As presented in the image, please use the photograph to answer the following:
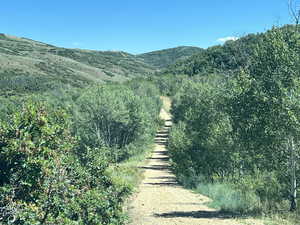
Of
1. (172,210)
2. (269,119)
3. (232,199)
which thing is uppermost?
(269,119)

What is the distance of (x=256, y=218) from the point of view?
15.4 metres

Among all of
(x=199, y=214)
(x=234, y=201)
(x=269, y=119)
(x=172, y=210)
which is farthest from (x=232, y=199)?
(x=269, y=119)

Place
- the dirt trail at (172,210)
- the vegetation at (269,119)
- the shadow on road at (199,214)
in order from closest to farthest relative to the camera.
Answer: the dirt trail at (172,210), the vegetation at (269,119), the shadow on road at (199,214)

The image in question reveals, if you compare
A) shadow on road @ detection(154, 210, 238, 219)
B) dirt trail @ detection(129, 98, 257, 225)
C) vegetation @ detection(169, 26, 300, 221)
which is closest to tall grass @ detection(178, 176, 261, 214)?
vegetation @ detection(169, 26, 300, 221)

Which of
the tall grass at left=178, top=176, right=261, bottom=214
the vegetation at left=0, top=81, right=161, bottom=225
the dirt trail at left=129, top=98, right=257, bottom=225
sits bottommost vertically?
the dirt trail at left=129, top=98, right=257, bottom=225

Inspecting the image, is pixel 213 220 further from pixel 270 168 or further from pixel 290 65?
pixel 290 65

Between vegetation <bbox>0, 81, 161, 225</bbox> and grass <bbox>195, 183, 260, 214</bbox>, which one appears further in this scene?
grass <bbox>195, 183, 260, 214</bbox>

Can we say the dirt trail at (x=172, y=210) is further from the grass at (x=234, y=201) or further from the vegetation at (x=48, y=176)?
the vegetation at (x=48, y=176)

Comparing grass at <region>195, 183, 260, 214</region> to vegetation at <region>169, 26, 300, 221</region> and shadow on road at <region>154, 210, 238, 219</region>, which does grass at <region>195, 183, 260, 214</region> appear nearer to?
vegetation at <region>169, 26, 300, 221</region>

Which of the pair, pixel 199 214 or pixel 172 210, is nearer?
pixel 199 214

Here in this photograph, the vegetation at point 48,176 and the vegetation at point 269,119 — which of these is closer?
the vegetation at point 48,176

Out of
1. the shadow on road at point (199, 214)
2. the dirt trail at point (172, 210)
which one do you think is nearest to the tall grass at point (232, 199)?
the dirt trail at point (172, 210)

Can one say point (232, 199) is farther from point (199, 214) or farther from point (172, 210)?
point (172, 210)

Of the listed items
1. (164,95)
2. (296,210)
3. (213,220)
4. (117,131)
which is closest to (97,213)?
(213,220)
